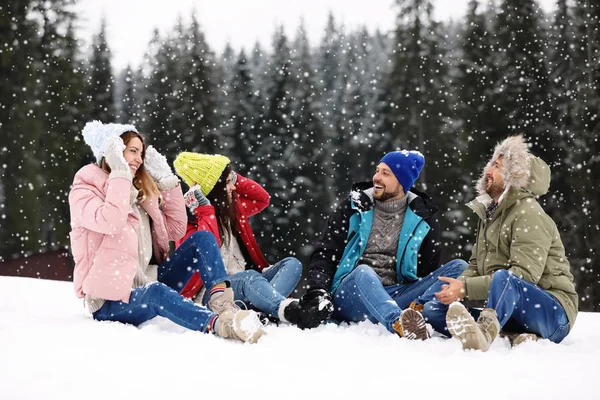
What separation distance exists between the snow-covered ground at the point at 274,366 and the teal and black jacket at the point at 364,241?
0.79 m

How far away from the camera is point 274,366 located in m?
3.50

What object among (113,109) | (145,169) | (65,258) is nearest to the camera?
(145,169)

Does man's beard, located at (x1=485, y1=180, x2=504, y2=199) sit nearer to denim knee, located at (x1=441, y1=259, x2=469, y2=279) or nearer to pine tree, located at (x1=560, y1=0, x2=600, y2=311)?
denim knee, located at (x1=441, y1=259, x2=469, y2=279)

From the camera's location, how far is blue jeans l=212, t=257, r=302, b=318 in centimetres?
519

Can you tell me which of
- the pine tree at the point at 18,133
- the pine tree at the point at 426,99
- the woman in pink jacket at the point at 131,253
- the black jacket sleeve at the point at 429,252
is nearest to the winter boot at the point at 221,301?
the woman in pink jacket at the point at 131,253

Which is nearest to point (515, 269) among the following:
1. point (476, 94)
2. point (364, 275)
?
point (364, 275)

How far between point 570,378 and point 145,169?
3622mm

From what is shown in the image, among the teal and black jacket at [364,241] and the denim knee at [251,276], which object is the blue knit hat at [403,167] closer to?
the teal and black jacket at [364,241]

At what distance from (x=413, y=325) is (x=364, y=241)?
1264mm

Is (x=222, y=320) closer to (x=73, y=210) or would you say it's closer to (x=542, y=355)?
(x=73, y=210)

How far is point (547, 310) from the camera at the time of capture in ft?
14.7

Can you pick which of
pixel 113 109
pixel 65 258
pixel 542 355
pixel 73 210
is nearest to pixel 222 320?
pixel 73 210

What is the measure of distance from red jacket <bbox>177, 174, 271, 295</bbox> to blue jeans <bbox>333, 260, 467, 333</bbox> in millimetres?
1239

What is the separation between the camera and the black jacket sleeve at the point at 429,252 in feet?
18.1
